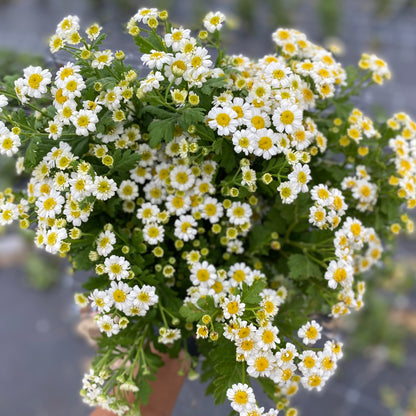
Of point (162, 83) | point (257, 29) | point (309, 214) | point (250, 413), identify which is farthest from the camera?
point (257, 29)

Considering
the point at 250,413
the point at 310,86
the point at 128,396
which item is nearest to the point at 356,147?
the point at 310,86

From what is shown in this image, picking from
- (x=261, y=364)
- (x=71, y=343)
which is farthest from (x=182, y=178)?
(x=71, y=343)

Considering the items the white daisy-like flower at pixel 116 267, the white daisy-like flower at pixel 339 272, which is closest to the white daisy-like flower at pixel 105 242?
the white daisy-like flower at pixel 116 267

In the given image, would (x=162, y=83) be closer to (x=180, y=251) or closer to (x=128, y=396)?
(x=180, y=251)

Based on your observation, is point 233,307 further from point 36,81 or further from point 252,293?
point 36,81

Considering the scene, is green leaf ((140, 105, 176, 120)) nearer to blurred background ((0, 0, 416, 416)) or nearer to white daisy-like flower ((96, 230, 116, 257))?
white daisy-like flower ((96, 230, 116, 257))

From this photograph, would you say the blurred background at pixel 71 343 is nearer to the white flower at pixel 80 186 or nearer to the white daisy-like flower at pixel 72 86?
the white daisy-like flower at pixel 72 86

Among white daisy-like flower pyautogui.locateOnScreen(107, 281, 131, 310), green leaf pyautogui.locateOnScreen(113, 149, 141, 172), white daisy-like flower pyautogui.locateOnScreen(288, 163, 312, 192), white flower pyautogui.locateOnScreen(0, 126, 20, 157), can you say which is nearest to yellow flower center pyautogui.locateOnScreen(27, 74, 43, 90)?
white flower pyautogui.locateOnScreen(0, 126, 20, 157)
